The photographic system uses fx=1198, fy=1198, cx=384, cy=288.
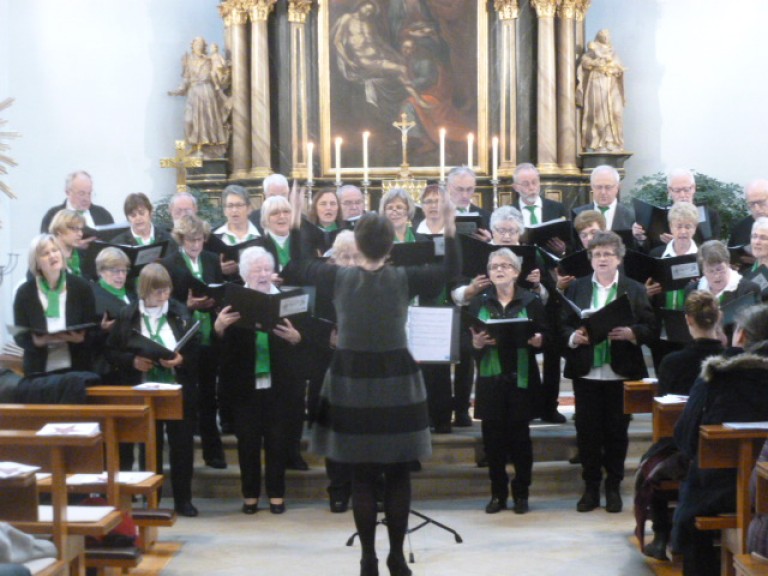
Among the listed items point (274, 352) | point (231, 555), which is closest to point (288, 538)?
A: point (231, 555)

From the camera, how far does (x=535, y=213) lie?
8250 mm

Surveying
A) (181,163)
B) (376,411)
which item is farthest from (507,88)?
(376,411)

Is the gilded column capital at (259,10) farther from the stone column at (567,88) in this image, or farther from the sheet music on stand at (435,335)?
the sheet music on stand at (435,335)

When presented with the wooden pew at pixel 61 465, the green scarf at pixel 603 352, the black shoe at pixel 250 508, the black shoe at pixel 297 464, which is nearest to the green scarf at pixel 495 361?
the green scarf at pixel 603 352

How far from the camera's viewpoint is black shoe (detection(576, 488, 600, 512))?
6.70 m

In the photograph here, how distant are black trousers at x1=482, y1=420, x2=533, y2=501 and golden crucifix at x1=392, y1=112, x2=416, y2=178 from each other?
547 cm

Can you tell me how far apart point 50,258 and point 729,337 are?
11.5ft

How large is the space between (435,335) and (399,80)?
272 inches

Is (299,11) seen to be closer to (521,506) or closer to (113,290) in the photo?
(113,290)

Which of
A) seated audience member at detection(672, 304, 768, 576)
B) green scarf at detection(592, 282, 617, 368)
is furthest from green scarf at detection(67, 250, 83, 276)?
seated audience member at detection(672, 304, 768, 576)

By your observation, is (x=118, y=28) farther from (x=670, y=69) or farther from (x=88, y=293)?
(x=88, y=293)

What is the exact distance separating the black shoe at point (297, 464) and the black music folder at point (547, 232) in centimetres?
189

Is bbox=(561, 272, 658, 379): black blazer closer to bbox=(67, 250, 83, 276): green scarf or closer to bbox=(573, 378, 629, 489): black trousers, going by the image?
bbox=(573, 378, 629, 489): black trousers

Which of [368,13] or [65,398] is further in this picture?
[368,13]
